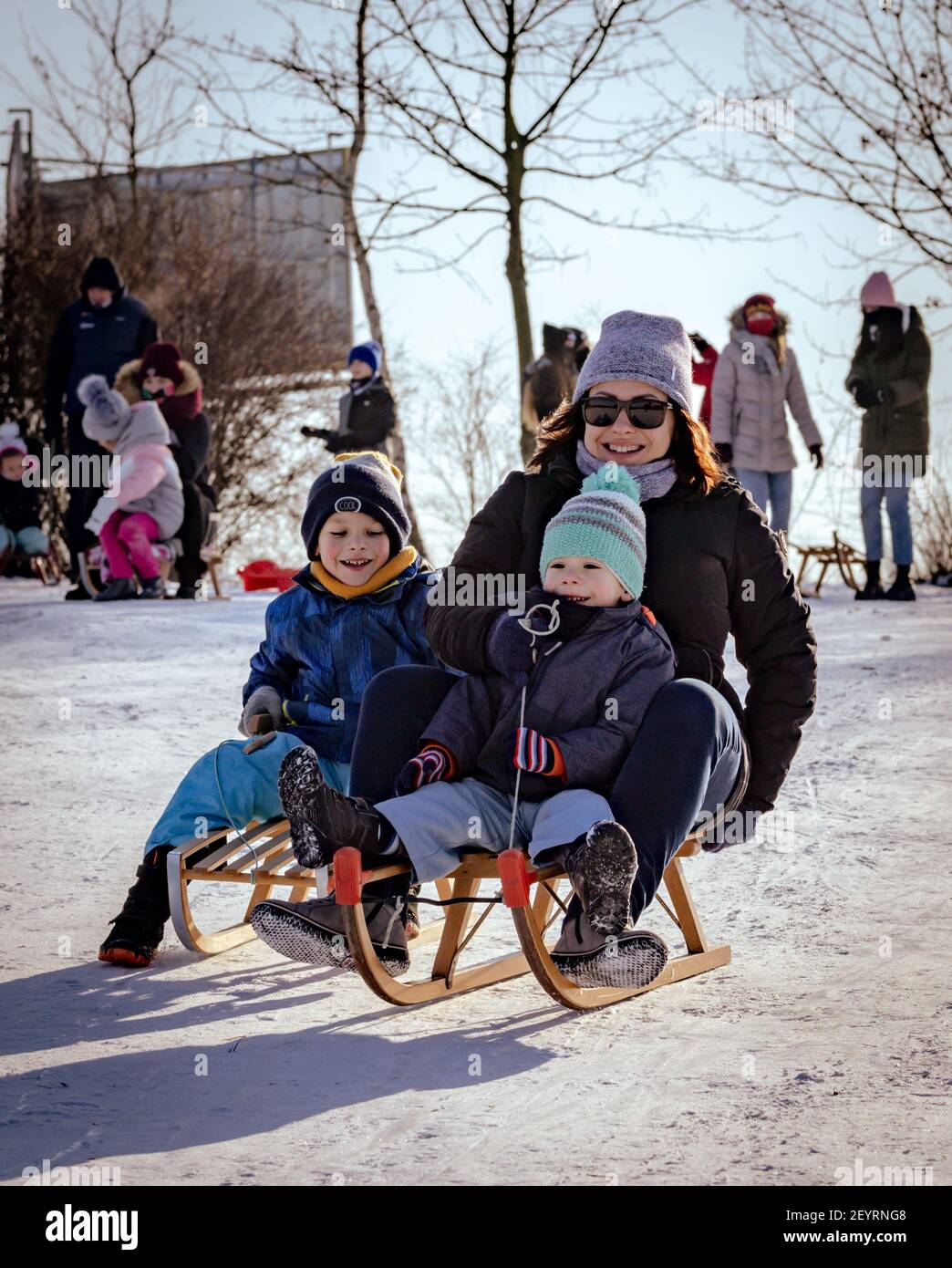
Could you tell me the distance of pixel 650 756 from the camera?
3211mm

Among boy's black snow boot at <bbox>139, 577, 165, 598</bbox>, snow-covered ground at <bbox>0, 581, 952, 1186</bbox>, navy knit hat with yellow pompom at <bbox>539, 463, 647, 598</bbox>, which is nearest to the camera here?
snow-covered ground at <bbox>0, 581, 952, 1186</bbox>

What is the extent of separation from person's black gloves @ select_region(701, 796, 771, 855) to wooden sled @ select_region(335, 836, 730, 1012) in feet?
0.24

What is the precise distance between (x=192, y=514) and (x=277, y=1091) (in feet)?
26.9

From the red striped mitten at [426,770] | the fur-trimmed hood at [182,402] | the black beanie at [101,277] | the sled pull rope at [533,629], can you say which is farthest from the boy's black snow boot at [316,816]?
the black beanie at [101,277]

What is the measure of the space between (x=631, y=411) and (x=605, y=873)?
1.18 meters

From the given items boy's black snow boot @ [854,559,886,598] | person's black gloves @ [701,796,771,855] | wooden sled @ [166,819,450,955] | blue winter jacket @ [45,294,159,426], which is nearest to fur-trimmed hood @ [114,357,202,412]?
blue winter jacket @ [45,294,159,426]

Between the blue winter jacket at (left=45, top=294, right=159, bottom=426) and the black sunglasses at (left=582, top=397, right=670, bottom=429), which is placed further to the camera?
the blue winter jacket at (left=45, top=294, right=159, bottom=426)

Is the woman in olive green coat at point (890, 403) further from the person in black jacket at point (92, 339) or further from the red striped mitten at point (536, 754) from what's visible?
the red striped mitten at point (536, 754)

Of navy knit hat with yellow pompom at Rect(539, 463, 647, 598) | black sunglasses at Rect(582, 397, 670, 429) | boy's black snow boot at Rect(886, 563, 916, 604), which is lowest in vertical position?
boy's black snow boot at Rect(886, 563, 916, 604)

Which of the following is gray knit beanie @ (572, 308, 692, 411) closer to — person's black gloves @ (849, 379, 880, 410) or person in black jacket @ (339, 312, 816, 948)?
person in black jacket @ (339, 312, 816, 948)

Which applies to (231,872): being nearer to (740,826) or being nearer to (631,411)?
(740,826)

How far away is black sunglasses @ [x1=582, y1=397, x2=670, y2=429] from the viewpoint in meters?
3.75

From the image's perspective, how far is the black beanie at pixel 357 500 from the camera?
162 inches

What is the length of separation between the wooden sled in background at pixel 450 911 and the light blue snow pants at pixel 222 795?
0.13 ft
